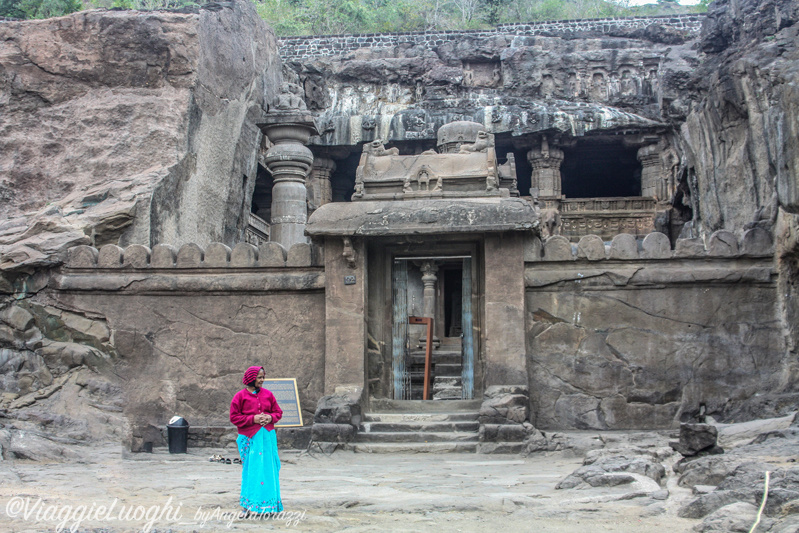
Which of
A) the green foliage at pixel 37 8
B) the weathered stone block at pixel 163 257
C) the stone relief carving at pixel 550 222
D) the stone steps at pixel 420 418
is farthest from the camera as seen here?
the green foliage at pixel 37 8

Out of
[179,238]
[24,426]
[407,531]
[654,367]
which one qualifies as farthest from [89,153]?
[407,531]

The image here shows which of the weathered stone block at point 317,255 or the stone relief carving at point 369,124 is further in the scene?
the stone relief carving at point 369,124

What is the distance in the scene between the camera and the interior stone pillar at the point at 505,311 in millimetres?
8664

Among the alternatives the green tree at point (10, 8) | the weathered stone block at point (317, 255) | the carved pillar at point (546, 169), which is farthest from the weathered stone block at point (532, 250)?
the green tree at point (10, 8)

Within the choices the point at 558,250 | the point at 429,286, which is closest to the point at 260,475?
the point at 558,250

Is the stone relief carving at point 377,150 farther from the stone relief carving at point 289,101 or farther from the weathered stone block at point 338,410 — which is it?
the stone relief carving at point 289,101

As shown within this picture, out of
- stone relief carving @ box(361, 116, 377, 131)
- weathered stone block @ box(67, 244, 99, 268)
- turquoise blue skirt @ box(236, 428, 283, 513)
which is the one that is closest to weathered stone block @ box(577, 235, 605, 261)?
turquoise blue skirt @ box(236, 428, 283, 513)

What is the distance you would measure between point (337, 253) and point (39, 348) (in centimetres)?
364

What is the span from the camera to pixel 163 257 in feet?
31.0

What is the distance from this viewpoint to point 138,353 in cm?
938

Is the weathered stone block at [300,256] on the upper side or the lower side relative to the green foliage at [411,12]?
lower

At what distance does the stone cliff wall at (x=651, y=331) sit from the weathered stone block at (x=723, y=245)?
0.04 feet

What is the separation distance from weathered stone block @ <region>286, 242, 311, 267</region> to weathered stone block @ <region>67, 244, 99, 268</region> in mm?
2306

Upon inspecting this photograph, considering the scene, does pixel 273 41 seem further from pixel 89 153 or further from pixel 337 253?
pixel 337 253
